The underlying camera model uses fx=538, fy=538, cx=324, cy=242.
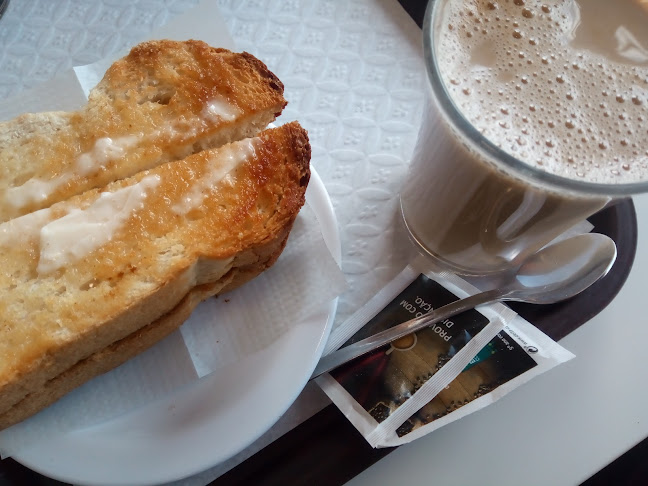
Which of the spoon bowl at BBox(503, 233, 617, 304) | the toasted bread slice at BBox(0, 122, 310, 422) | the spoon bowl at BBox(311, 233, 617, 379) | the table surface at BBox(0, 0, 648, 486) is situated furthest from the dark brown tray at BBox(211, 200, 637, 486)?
the spoon bowl at BBox(503, 233, 617, 304)

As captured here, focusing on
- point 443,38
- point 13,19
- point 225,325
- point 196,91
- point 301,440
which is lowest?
point 301,440

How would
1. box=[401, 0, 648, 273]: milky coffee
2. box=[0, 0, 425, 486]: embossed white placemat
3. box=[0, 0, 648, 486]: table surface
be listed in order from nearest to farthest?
box=[401, 0, 648, 273]: milky coffee < box=[0, 0, 648, 486]: table surface < box=[0, 0, 425, 486]: embossed white placemat

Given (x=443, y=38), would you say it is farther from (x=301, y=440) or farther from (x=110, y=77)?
(x=301, y=440)

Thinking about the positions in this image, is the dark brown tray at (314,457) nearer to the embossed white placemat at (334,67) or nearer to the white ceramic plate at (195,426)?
Answer: the white ceramic plate at (195,426)

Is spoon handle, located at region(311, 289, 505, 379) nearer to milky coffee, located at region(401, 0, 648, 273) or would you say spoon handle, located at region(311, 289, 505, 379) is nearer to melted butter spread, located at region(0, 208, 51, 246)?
milky coffee, located at region(401, 0, 648, 273)

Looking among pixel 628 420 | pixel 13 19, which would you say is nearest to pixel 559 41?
pixel 628 420

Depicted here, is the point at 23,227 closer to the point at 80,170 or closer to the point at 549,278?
the point at 80,170
